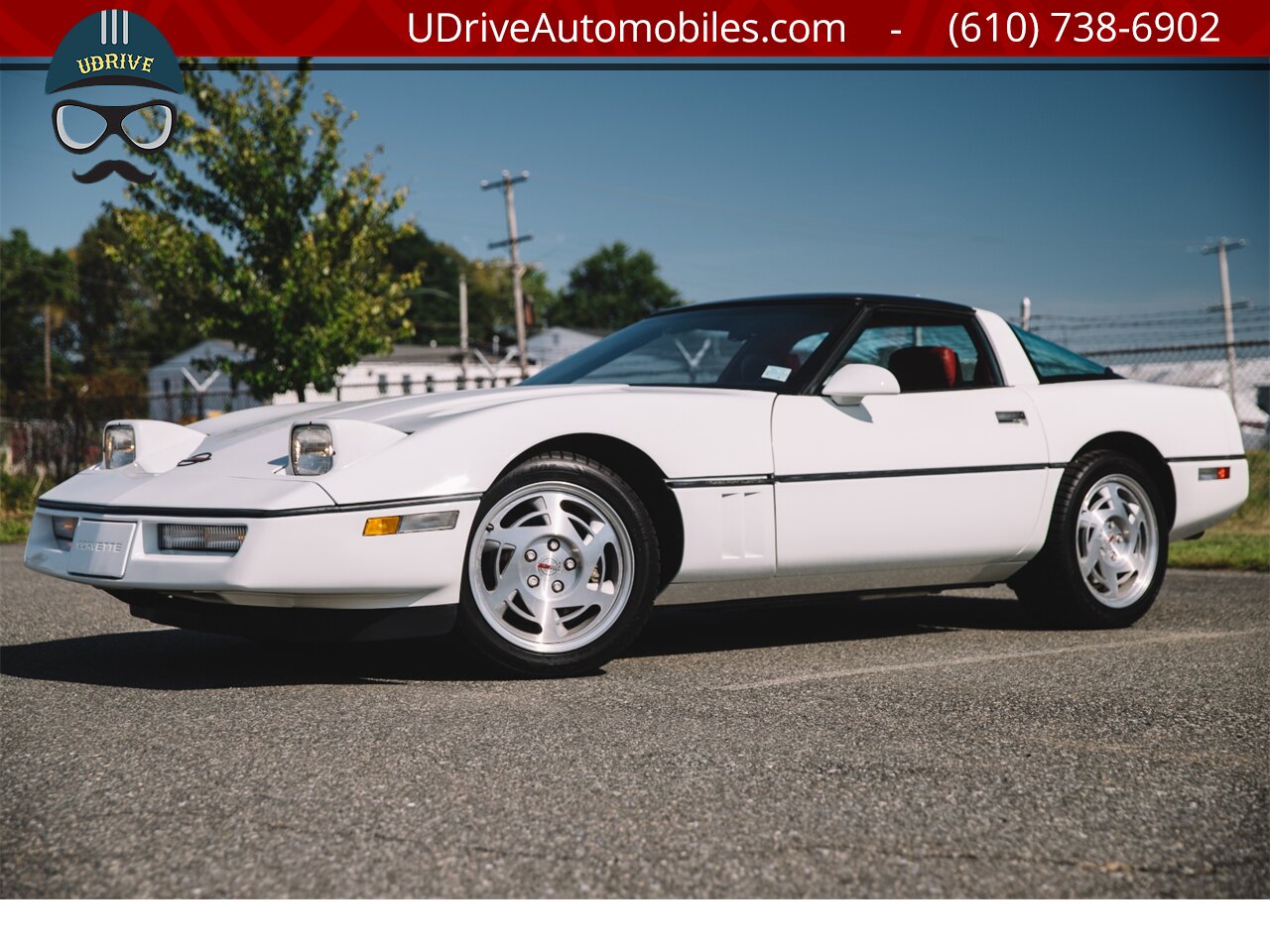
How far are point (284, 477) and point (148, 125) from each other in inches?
529

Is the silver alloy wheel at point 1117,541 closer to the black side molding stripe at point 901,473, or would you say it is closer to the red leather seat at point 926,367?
the black side molding stripe at point 901,473

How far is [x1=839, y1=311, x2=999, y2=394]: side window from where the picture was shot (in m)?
5.50

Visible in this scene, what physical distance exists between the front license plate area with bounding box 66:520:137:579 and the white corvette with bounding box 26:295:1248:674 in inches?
0.4

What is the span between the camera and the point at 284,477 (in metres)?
4.15

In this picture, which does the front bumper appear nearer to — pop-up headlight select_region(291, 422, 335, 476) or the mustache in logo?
pop-up headlight select_region(291, 422, 335, 476)

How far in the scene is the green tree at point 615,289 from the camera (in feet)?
367

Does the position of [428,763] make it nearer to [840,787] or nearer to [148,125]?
[840,787]

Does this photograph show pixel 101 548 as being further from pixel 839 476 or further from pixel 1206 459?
pixel 1206 459

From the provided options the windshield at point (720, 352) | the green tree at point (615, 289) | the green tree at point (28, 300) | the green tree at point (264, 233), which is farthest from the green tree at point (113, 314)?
the windshield at point (720, 352)

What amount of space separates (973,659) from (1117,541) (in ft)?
4.48

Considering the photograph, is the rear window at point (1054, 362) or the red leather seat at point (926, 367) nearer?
the red leather seat at point (926, 367)

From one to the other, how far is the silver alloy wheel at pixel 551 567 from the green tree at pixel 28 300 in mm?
77237

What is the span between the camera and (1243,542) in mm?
9789
